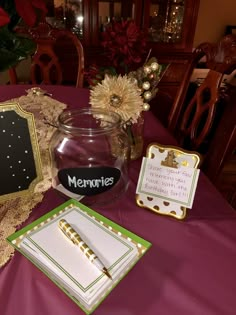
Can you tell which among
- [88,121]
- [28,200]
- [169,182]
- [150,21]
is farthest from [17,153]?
[150,21]

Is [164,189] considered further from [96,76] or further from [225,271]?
[96,76]

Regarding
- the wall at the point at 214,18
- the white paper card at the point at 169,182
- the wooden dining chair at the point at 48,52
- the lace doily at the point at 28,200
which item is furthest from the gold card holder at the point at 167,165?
the wall at the point at 214,18

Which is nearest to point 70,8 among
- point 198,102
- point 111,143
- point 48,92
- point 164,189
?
point 48,92

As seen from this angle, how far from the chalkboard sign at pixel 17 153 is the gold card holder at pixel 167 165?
0.78ft

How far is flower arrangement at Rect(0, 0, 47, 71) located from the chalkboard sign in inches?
4.4

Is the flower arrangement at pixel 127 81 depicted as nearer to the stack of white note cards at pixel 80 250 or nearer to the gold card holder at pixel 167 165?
the gold card holder at pixel 167 165

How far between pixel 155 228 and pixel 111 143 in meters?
0.23

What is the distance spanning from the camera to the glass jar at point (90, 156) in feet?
A: 1.91

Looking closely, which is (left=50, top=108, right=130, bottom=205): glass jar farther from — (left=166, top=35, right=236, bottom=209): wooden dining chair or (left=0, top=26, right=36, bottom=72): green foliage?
(left=166, top=35, right=236, bottom=209): wooden dining chair

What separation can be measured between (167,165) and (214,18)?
360cm

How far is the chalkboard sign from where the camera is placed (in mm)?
571

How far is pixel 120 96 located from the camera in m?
0.64

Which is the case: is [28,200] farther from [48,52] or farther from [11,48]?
[48,52]

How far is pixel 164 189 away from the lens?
1.96 feet
